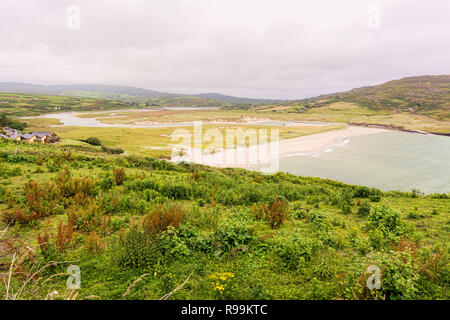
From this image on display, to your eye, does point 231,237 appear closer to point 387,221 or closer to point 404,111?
point 387,221

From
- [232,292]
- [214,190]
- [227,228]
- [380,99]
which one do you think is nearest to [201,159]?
[214,190]

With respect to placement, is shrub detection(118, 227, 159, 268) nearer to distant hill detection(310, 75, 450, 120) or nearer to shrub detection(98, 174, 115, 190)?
shrub detection(98, 174, 115, 190)

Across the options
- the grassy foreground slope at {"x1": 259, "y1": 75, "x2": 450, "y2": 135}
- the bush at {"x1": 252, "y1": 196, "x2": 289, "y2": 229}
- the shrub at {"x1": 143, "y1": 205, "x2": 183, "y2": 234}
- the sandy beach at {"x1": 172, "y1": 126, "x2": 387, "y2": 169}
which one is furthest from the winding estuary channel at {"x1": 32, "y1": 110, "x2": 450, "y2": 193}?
the grassy foreground slope at {"x1": 259, "y1": 75, "x2": 450, "y2": 135}

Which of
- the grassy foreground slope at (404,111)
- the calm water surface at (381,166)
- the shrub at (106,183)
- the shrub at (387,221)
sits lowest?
the calm water surface at (381,166)

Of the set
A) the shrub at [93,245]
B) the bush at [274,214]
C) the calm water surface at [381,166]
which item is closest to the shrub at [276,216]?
the bush at [274,214]

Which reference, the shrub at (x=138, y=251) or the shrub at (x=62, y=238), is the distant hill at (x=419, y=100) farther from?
the shrub at (x=62, y=238)

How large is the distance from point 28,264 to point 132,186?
7.17 meters

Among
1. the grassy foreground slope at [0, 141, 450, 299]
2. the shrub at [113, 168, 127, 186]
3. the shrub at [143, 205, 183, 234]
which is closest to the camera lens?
the grassy foreground slope at [0, 141, 450, 299]

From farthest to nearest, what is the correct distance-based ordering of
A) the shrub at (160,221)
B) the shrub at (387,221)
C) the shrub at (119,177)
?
the shrub at (119,177) < the shrub at (387,221) < the shrub at (160,221)

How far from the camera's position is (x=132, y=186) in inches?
484

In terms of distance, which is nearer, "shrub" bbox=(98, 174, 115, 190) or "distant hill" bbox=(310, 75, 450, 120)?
"shrub" bbox=(98, 174, 115, 190)
